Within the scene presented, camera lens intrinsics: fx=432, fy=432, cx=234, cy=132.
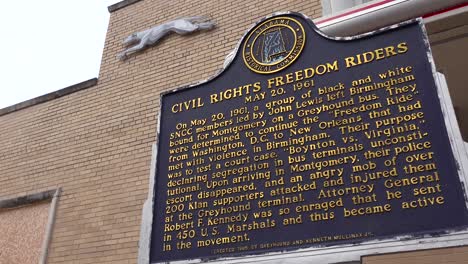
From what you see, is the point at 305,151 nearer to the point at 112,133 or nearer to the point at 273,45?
the point at 273,45

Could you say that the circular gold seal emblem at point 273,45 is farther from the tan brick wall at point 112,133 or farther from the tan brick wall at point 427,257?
the tan brick wall at point 112,133

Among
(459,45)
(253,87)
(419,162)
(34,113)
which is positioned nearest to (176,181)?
(253,87)

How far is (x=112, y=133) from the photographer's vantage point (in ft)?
25.3

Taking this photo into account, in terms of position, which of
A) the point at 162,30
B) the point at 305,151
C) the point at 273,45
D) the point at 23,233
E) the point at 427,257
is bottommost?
the point at 427,257

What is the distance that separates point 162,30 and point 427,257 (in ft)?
21.2

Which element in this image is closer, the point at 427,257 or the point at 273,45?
the point at 427,257

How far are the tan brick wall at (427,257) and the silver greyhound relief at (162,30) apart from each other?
18.3ft

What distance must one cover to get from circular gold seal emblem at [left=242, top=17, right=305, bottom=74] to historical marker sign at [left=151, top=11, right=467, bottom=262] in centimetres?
1

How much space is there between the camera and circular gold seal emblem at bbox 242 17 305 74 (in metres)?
4.48

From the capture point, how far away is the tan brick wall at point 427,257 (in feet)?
10.00

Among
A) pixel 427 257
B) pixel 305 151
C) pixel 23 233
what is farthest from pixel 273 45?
pixel 23 233

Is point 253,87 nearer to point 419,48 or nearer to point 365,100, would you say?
point 365,100

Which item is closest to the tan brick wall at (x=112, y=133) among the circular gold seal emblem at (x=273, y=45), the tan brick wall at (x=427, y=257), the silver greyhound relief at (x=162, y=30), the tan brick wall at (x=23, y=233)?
the silver greyhound relief at (x=162, y=30)

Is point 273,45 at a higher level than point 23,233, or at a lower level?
higher
